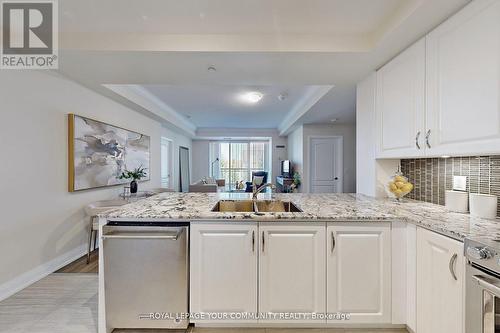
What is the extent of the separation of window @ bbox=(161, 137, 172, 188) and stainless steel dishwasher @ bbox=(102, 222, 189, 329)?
222 inches

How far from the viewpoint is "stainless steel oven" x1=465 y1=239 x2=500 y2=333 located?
1.03 m

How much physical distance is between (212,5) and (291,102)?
138 inches

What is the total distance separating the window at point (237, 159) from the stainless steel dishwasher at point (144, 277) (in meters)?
8.43

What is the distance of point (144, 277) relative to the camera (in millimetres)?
1694

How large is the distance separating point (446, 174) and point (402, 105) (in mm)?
687

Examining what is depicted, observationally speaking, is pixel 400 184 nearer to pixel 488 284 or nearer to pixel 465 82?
pixel 465 82

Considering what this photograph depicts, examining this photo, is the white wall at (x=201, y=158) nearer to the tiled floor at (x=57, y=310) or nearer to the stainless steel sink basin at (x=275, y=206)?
the tiled floor at (x=57, y=310)

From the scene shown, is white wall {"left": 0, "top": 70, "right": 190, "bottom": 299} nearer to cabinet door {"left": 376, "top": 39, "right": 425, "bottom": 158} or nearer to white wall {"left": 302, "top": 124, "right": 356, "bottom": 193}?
cabinet door {"left": 376, "top": 39, "right": 425, "bottom": 158}

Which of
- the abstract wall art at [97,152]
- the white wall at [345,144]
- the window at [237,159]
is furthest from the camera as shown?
the window at [237,159]

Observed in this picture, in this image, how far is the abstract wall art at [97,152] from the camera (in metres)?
3.00

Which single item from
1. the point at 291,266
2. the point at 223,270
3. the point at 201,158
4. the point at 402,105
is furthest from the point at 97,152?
the point at 201,158

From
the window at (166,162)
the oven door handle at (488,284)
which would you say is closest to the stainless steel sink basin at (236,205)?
the oven door handle at (488,284)

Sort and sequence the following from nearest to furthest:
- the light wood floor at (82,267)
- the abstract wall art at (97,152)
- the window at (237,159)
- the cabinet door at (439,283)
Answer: the cabinet door at (439,283)
the light wood floor at (82,267)
the abstract wall art at (97,152)
the window at (237,159)

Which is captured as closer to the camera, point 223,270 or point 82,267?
point 223,270
